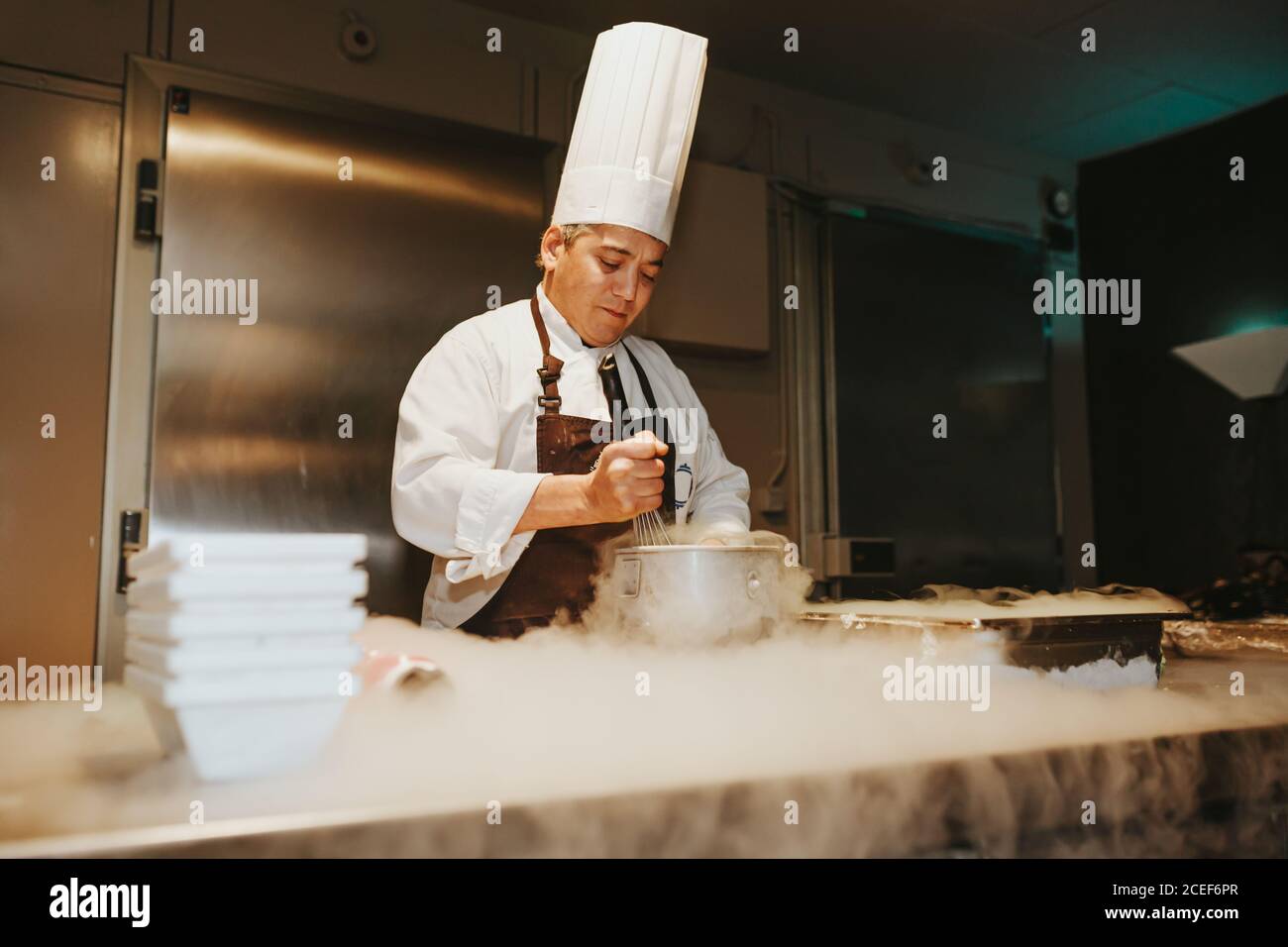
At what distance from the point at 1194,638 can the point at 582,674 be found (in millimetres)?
1055

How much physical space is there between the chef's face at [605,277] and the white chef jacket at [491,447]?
6 cm

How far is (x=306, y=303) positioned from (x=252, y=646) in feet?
6.66

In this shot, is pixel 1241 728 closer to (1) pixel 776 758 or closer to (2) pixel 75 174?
(1) pixel 776 758

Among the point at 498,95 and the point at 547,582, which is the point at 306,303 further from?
the point at 547,582

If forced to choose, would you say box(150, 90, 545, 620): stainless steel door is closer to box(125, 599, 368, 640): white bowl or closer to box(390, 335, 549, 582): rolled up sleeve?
box(390, 335, 549, 582): rolled up sleeve

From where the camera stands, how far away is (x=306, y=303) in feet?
7.95

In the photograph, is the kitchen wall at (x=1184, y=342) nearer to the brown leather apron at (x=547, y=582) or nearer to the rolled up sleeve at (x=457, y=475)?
the brown leather apron at (x=547, y=582)

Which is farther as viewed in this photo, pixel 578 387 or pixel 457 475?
pixel 578 387

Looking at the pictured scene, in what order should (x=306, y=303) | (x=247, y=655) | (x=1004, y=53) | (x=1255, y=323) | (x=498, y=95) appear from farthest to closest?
(x=1255, y=323)
(x=1004, y=53)
(x=498, y=95)
(x=306, y=303)
(x=247, y=655)

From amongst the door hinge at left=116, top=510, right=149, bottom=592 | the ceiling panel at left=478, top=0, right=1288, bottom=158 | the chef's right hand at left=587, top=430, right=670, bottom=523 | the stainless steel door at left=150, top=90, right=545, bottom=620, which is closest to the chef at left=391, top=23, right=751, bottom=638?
the chef's right hand at left=587, top=430, right=670, bottom=523

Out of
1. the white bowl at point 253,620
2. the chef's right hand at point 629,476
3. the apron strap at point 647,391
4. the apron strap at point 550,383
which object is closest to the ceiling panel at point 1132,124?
the apron strap at point 647,391

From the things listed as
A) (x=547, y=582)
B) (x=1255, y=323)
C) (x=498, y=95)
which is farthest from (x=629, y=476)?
(x=1255, y=323)

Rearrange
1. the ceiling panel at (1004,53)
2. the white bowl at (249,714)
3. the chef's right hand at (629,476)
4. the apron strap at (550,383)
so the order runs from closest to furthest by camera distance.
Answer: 1. the white bowl at (249,714)
2. the chef's right hand at (629,476)
3. the apron strap at (550,383)
4. the ceiling panel at (1004,53)

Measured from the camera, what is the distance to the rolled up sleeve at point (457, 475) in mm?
1348
